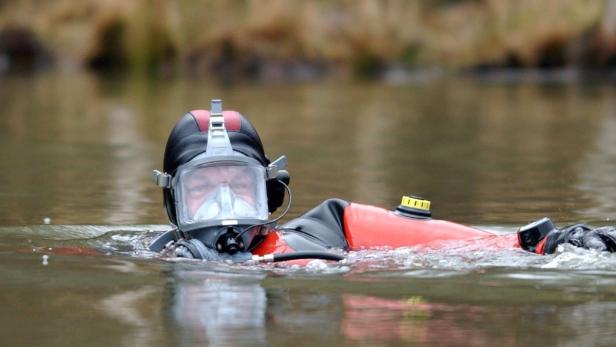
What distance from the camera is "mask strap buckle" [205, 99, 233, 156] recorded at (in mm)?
7020

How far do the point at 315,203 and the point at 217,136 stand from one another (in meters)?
3.14

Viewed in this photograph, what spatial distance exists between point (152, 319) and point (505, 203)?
204 inches

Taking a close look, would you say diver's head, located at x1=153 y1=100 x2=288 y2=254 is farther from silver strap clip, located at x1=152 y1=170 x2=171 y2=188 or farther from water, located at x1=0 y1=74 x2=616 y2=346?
water, located at x1=0 y1=74 x2=616 y2=346

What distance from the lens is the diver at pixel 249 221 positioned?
6852 mm

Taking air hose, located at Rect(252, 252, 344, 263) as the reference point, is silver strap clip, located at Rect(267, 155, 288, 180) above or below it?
above

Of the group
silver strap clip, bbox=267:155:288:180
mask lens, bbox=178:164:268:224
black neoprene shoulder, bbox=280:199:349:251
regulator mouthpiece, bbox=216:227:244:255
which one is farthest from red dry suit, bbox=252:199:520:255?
regulator mouthpiece, bbox=216:227:244:255

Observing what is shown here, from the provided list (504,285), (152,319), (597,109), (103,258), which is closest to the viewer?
(152,319)

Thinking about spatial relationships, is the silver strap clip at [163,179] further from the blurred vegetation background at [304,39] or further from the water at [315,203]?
the blurred vegetation background at [304,39]

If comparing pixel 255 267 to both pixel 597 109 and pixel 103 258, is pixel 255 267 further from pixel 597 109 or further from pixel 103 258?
pixel 597 109

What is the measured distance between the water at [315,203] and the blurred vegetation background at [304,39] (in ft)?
31.9

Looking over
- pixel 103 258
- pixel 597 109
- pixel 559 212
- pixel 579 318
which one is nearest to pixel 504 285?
pixel 579 318

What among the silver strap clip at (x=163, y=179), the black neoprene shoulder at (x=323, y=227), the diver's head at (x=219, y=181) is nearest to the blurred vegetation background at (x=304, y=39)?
the black neoprene shoulder at (x=323, y=227)

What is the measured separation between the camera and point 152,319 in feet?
18.1

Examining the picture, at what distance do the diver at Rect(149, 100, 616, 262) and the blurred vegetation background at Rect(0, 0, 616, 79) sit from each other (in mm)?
23853
